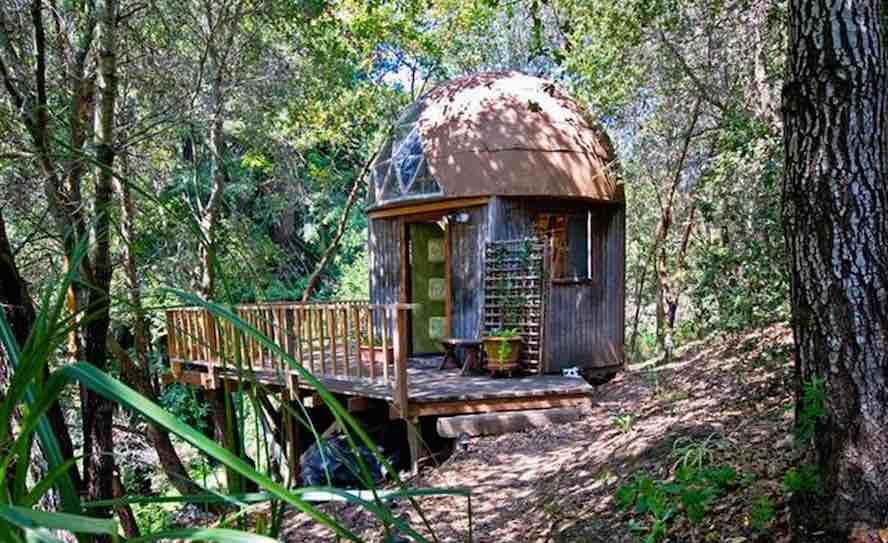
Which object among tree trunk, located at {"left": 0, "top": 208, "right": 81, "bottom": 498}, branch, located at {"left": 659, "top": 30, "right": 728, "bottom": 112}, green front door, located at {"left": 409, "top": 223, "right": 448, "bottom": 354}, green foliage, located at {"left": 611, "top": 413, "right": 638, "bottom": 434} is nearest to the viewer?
tree trunk, located at {"left": 0, "top": 208, "right": 81, "bottom": 498}

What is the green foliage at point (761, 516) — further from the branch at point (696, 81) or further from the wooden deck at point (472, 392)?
the branch at point (696, 81)

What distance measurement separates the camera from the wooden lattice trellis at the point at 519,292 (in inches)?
318

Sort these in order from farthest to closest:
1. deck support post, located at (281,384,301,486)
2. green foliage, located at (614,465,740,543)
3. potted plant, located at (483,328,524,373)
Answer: potted plant, located at (483,328,524,373) < green foliage, located at (614,465,740,543) < deck support post, located at (281,384,301,486)

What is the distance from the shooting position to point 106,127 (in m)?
3.93

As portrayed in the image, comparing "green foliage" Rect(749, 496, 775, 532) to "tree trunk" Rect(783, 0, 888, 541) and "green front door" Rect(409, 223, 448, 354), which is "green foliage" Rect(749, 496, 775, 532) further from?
"green front door" Rect(409, 223, 448, 354)

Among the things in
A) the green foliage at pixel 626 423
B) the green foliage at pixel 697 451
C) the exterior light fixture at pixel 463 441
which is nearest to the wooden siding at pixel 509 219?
the exterior light fixture at pixel 463 441

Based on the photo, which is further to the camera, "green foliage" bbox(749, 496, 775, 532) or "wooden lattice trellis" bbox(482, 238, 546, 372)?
"wooden lattice trellis" bbox(482, 238, 546, 372)

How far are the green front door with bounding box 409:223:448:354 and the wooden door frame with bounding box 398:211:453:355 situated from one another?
0.51m

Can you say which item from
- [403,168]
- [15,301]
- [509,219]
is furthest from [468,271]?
[15,301]

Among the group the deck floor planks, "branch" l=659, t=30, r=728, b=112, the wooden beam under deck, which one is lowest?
the wooden beam under deck

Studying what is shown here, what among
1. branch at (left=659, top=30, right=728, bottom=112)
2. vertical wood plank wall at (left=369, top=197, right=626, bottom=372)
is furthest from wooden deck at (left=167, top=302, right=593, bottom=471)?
branch at (left=659, top=30, right=728, bottom=112)

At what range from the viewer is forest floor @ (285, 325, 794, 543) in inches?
117

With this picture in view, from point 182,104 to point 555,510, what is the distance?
626 cm

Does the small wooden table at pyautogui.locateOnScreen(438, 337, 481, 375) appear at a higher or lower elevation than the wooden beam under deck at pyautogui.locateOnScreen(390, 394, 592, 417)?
higher
